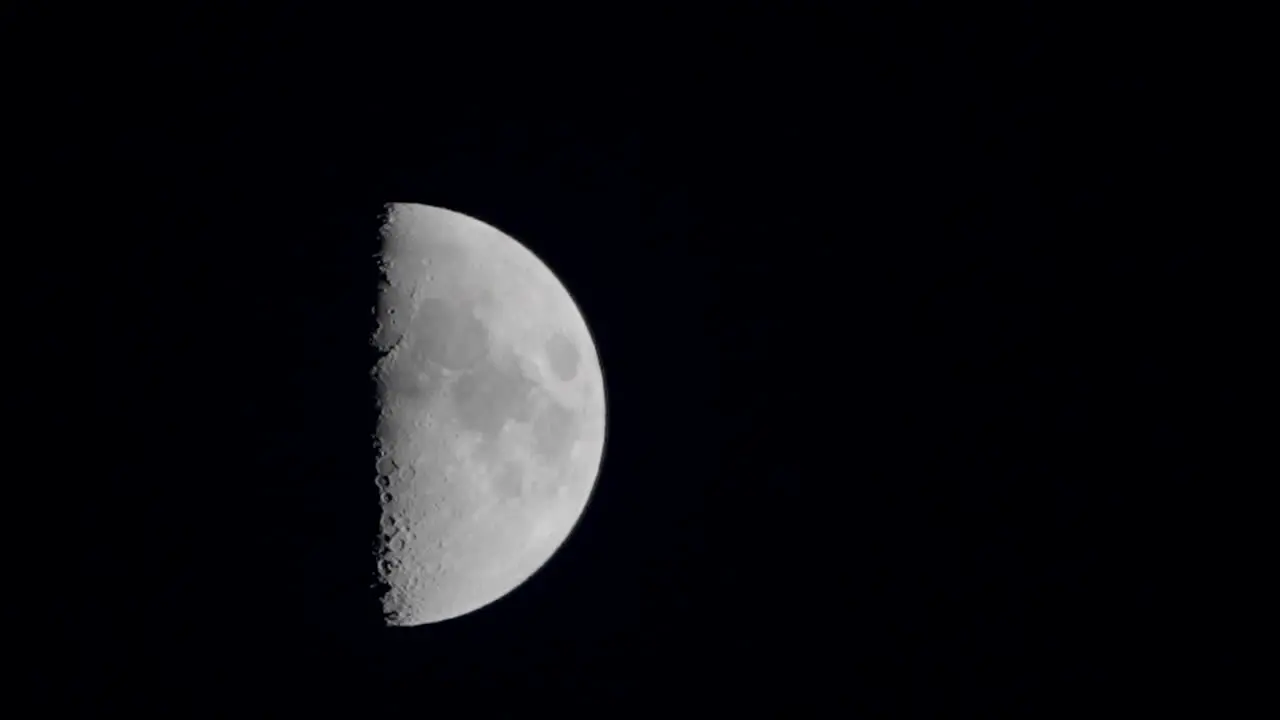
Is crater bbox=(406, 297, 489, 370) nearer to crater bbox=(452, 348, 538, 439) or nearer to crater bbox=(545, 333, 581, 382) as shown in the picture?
crater bbox=(452, 348, 538, 439)

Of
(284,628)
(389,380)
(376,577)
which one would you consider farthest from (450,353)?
(284,628)

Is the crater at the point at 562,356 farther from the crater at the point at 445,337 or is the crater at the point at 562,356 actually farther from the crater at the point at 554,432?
the crater at the point at 445,337

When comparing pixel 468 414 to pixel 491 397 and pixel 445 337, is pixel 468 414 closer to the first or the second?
pixel 491 397

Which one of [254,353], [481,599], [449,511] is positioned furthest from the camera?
[481,599]

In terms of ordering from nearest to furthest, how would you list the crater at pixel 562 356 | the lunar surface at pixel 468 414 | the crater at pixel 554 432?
the lunar surface at pixel 468 414 → the crater at pixel 554 432 → the crater at pixel 562 356

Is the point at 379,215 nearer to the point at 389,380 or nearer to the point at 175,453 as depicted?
the point at 389,380

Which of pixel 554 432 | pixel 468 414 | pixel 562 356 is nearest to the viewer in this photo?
pixel 468 414

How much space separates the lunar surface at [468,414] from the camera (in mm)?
5402

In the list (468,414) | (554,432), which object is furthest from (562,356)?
(468,414)

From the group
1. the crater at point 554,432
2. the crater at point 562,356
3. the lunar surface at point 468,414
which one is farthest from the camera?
the crater at point 562,356

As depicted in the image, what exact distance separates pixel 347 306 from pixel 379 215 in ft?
1.95

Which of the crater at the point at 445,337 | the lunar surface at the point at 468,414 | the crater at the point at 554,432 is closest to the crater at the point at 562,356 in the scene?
the lunar surface at the point at 468,414

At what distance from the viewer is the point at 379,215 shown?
5695mm

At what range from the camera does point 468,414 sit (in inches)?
213
